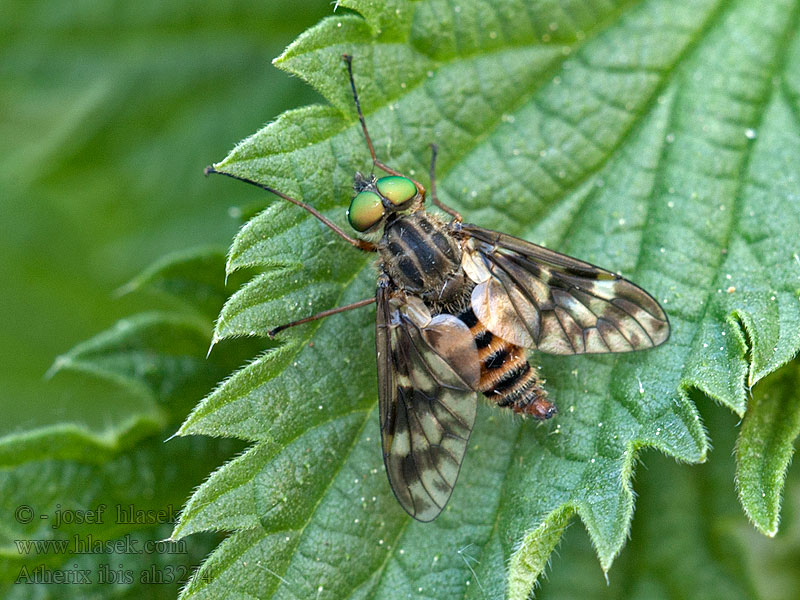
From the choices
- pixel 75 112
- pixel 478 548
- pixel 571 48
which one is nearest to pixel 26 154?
pixel 75 112

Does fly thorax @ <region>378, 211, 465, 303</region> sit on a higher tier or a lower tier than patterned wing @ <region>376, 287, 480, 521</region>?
higher

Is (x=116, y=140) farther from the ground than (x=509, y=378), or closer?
farther from the ground

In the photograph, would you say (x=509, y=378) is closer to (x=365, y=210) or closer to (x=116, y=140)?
(x=365, y=210)

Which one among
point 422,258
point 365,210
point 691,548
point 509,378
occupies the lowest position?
point 691,548

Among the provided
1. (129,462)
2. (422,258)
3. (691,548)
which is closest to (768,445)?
(691,548)

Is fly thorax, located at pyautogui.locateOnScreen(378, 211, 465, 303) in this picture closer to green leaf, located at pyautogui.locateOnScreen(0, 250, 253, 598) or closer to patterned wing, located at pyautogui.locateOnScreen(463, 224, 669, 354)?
patterned wing, located at pyautogui.locateOnScreen(463, 224, 669, 354)

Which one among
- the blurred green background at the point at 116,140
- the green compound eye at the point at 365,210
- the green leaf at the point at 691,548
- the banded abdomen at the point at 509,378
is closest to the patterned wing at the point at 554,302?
the banded abdomen at the point at 509,378

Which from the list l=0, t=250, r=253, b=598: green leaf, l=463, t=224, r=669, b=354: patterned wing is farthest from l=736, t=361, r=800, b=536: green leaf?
l=0, t=250, r=253, b=598: green leaf
